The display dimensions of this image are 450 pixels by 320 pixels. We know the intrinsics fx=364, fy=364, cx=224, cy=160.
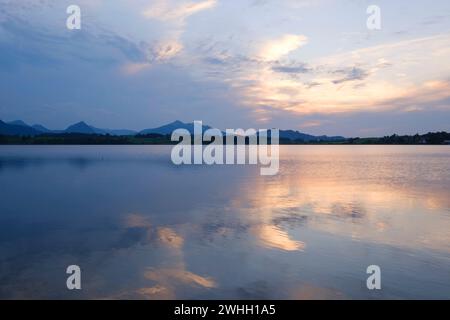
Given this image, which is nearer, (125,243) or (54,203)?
(125,243)

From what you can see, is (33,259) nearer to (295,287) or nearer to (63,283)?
(63,283)

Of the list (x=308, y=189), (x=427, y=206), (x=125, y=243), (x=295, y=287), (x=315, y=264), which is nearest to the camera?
(x=295, y=287)

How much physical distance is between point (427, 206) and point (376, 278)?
1467cm

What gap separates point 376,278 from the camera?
10.6m

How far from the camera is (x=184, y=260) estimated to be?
12.2m
